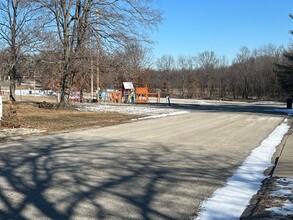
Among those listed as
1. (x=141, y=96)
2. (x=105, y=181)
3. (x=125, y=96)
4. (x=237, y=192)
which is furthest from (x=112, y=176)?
(x=141, y=96)

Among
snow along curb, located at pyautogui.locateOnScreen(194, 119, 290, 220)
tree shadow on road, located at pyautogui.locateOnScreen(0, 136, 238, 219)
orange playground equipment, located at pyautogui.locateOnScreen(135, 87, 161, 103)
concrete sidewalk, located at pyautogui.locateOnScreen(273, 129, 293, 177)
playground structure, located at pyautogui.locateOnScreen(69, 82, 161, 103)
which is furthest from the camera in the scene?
orange playground equipment, located at pyautogui.locateOnScreen(135, 87, 161, 103)

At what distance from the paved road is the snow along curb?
19 cm

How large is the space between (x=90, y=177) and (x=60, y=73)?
21.5 meters

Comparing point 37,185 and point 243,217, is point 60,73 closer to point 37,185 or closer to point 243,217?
point 37,185

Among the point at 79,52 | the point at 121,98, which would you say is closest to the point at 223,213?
the point at 79,52

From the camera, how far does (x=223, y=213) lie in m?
5.16

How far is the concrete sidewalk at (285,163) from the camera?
25.1ft

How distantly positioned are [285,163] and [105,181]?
4.24 metres

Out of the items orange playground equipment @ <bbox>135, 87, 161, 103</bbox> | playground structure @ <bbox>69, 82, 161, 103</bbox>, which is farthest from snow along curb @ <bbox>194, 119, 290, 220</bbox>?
orange playground equipment @ <bbox>135, 87, 161, 103</bbox>

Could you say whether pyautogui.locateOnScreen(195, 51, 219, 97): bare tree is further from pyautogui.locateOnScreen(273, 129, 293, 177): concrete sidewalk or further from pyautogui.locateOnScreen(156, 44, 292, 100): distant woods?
pyautogui.locateOnScreen(273, 129, 293, 177): concrete sidewalk

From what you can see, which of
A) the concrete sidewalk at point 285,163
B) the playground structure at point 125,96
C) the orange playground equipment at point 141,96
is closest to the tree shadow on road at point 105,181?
the concrete sidewalk at point 285,163

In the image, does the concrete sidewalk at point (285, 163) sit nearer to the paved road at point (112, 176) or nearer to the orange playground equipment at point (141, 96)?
the paved road at point (112, 176)

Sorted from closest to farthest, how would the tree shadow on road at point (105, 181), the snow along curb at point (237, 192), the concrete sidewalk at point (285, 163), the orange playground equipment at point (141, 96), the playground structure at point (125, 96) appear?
the snow along curb at point (237, 192)
the tree shadow on road at point (105, 181)
the concrete sidewalk at point (285, 163)
the playground structure at point (125, 96)
the orange playground equipment at point (141, 96)

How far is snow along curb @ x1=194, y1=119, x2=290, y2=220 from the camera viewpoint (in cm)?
517
